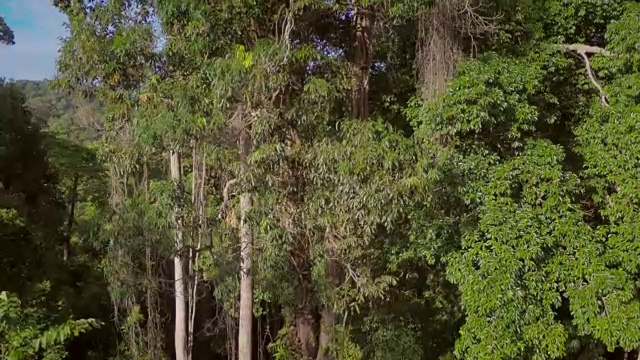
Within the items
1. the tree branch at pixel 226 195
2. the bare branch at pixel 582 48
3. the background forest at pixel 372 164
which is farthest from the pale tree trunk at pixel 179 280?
the bare branch at pixel 582 48

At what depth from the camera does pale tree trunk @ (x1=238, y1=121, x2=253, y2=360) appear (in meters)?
4.08

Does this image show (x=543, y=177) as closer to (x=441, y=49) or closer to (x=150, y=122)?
(x=441, y=49)

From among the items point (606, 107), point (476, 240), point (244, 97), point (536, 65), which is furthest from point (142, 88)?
point (606, 107)

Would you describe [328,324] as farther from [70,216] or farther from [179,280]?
[70,216]

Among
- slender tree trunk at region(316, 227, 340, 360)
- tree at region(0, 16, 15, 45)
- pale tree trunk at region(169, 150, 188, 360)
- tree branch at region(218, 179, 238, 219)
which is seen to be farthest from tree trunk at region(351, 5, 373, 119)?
tree at region(0, 16, 15, 45)

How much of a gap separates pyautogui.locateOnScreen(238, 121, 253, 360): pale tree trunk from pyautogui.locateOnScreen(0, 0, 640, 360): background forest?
0.02m

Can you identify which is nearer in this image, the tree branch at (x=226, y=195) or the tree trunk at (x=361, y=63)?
the tree branch at (x=226, y=195)

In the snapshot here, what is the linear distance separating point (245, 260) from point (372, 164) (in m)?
1.48

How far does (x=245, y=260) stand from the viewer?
4.59 metres

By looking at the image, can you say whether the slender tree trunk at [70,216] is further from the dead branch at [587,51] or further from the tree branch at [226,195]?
the dead branch at [587,51]

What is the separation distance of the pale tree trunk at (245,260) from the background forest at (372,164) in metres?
0.02

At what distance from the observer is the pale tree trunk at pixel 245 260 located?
4.08m

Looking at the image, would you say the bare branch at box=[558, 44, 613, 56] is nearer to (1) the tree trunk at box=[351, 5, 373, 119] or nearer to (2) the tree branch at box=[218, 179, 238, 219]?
(1) the tree trunk at box=[351, 5, 373, 119]

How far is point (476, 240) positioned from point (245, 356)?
221 centimetres
